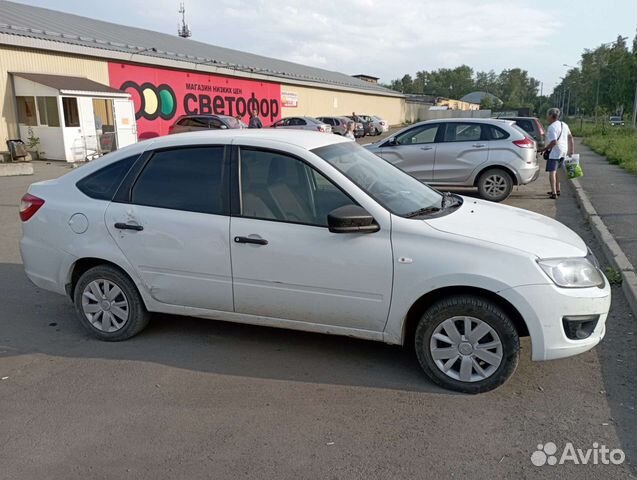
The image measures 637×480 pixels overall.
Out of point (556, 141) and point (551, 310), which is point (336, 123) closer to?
point (556, 141)

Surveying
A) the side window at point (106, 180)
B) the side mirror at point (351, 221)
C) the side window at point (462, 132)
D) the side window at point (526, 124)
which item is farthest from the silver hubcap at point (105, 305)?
the side window at point (526, 124)

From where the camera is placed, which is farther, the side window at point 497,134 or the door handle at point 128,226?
the side window at point 497,134

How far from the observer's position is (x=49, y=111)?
18.4 m

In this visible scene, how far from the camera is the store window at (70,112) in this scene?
733 inches

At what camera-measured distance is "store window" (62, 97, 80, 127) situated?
18.6 meters

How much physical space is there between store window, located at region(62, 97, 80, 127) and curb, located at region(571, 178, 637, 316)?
1692cm

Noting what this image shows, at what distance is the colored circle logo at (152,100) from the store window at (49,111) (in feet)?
16.9

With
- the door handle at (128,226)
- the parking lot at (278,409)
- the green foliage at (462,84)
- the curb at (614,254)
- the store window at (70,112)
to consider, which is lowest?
the parking lot at (278,409)

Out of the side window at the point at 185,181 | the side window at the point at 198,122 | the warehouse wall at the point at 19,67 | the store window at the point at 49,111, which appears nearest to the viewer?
the side window at the point at 185,181

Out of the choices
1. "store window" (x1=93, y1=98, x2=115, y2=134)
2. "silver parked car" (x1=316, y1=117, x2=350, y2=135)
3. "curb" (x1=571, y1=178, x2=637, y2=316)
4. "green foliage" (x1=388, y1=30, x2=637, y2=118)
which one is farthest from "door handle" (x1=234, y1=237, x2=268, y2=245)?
"green foliage" (x1=388, y1=30, x2=637, y2=118)

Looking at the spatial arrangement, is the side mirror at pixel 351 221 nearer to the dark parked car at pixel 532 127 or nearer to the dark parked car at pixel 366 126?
the dark parked car at pixel 532 127

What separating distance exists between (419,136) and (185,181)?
7693 millimetres

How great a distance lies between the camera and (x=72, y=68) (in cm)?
2073

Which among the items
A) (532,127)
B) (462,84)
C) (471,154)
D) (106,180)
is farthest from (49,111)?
(462,84)
